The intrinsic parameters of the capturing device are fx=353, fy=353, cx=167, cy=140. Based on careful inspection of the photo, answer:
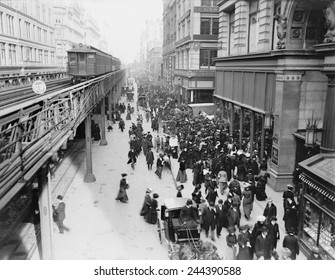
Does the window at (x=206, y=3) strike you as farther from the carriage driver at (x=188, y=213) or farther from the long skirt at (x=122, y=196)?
the carriage driver at (x=188, y=213)

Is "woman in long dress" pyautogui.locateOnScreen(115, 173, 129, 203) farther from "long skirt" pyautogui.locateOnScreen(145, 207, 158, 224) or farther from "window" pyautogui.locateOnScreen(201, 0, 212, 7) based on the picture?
"window" pyautogui.locateOnScreen(201, 0, 212, 7)

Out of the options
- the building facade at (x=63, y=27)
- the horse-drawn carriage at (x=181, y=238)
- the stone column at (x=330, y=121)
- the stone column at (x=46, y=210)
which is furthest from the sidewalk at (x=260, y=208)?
the building facade at (x=63, y=27)

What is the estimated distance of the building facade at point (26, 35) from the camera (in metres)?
41.9

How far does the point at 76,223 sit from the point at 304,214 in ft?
28.1

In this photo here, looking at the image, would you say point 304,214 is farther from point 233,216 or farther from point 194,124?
point 194,124

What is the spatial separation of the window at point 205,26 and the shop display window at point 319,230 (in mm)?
34641

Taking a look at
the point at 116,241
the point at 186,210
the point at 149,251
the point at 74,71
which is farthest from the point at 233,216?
the point at 74,71

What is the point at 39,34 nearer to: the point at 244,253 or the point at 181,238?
the point at 181,238

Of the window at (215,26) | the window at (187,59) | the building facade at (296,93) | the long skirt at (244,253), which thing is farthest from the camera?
the window at (187,59)

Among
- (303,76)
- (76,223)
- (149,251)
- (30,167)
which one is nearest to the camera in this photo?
(30,167)

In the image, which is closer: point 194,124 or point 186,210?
point 186,210

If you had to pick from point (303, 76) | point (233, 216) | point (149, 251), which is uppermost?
point (303, 76)

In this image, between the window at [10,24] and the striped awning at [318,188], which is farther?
the window at [10,24]

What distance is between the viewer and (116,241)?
1271 cm
